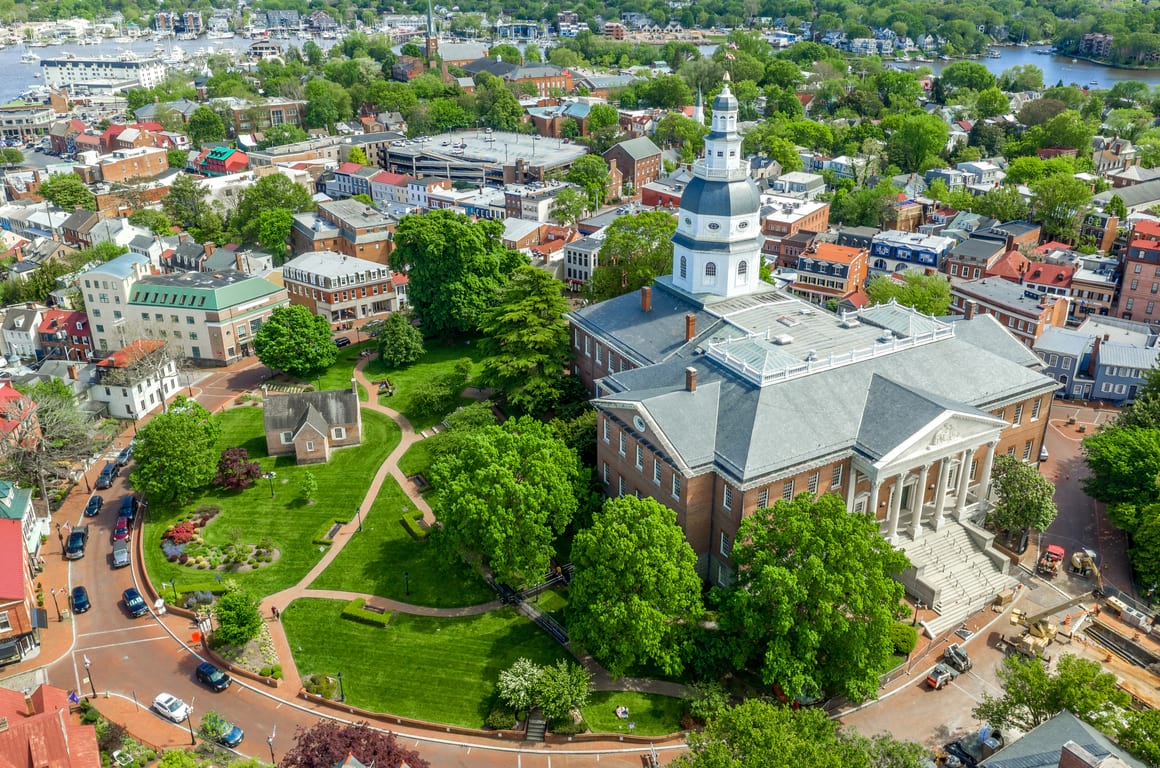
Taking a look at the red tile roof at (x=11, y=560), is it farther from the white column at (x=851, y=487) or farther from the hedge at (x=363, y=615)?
the white column at (x=851, y=487)

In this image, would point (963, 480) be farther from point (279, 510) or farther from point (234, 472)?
point (234, 472)

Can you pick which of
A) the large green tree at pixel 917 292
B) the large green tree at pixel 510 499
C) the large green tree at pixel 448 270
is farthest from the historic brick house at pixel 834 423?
the large green tree at pixel 448 270

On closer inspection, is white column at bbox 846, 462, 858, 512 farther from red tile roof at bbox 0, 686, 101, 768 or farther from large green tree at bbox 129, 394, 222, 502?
large green tree at bbox 129, 394, 222, 502

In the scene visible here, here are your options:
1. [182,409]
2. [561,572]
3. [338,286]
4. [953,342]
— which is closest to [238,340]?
[338,286]

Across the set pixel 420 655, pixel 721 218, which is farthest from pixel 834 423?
pixel 420 655

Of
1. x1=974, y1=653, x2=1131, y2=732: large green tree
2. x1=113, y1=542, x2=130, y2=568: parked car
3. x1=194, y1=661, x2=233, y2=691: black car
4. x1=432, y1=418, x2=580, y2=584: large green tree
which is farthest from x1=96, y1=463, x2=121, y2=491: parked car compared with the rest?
x1=974, y1=653, x2=1131, y2=732: large green tree
